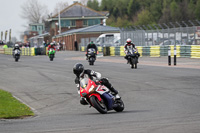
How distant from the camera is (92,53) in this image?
2867cm

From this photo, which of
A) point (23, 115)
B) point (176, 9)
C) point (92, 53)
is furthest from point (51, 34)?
point (23, 115)

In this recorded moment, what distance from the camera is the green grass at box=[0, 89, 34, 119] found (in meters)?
10.4

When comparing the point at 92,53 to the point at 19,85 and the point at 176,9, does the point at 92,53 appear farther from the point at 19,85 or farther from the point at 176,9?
the point at 176,9

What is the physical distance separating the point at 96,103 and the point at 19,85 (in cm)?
847

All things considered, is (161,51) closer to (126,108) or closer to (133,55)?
(133,55)

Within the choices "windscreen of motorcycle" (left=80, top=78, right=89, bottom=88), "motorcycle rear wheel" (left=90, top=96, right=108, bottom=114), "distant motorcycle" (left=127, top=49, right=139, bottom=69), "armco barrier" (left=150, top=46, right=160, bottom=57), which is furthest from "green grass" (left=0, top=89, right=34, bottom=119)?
"armco barrier" (left=150, top=46, right=160, bottom=57)

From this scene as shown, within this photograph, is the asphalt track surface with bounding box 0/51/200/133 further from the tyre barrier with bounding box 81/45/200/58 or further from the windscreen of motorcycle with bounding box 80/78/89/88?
the tyre barrier with bounding box 81/45/200/58

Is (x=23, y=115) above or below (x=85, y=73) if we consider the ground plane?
below

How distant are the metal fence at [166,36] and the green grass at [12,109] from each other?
69.6ft

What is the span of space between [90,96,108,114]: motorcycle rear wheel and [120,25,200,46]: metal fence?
23.0m

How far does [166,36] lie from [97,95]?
27008 mm

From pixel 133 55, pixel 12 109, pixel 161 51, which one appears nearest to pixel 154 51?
pixel 161 51

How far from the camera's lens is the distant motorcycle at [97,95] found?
966 centimetres

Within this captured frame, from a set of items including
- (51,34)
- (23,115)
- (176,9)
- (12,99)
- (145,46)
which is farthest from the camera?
(51,34)
